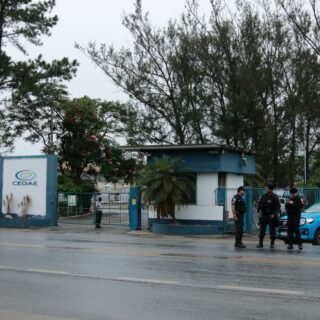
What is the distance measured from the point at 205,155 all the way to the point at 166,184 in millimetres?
2421

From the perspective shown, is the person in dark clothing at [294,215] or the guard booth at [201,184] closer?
the person in dark clothing at [294,215]

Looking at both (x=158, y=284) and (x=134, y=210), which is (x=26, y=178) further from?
(x=158, y=284)

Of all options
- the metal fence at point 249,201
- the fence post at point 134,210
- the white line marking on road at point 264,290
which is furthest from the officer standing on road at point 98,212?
the white line marking on road at point 264,290

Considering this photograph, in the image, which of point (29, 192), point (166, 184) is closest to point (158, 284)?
point (166, 184)

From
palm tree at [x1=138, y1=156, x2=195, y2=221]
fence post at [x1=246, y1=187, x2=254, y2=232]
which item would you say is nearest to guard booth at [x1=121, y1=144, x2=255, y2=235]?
palm tree at [x1=138, y1=156, x2=195, y2=221]

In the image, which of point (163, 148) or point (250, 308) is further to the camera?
point (163, 148)

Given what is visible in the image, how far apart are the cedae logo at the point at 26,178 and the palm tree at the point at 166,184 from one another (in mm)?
7242

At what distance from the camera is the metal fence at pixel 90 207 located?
2991 centimetres

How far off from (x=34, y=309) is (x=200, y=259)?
6.50m

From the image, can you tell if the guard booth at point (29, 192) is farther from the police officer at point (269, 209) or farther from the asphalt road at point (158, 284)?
the police officer at point (269, 209)

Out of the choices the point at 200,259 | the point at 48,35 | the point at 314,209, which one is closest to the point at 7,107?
the point at 48,35

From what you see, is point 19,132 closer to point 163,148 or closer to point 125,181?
point 125,181

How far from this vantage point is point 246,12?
3728 centimetres

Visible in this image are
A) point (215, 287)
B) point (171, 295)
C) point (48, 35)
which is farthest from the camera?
point (48, 35)
